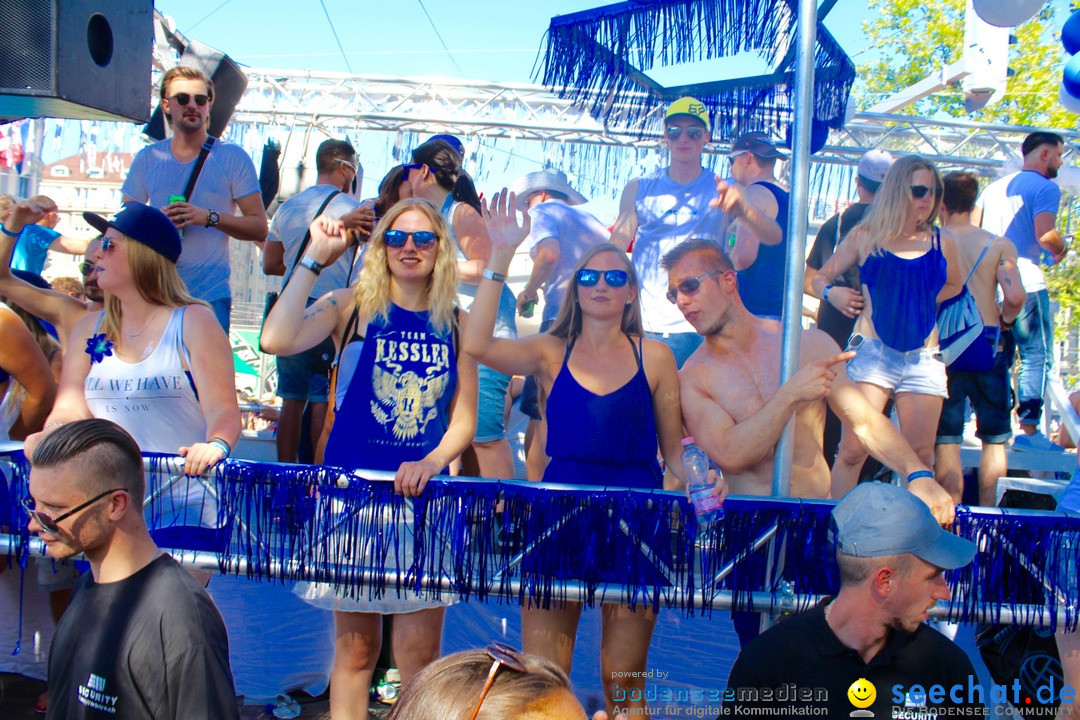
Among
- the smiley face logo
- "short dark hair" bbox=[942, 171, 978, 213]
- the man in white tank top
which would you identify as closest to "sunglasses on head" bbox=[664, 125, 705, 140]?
the man in white tank top

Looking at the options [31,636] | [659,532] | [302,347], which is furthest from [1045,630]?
[31,636]

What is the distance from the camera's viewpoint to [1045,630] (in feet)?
9.26

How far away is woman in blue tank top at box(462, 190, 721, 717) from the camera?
2.94 meters

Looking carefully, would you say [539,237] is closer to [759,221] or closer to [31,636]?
[759,221]

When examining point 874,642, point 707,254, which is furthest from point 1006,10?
point 874,642

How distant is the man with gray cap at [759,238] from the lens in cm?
430

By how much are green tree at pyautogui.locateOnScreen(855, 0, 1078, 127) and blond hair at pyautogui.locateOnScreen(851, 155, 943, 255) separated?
12.4 meters

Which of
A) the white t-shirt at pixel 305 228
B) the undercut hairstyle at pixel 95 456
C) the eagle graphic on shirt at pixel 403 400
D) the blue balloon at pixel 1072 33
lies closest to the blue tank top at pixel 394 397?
the eagle graphic on shirt at pixel 403 400

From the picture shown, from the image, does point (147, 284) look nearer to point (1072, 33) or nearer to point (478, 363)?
point (478, 363)

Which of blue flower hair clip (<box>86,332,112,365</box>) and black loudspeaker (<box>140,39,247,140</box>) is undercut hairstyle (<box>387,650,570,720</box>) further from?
black loudspeaker (<box>140,39,247,140</box>)

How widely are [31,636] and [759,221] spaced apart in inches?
147

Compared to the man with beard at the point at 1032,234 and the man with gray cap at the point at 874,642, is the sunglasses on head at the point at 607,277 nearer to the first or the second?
the man with gray cap at the point at 874,642

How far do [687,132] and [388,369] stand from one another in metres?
2.07

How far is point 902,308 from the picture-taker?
13.1ft
